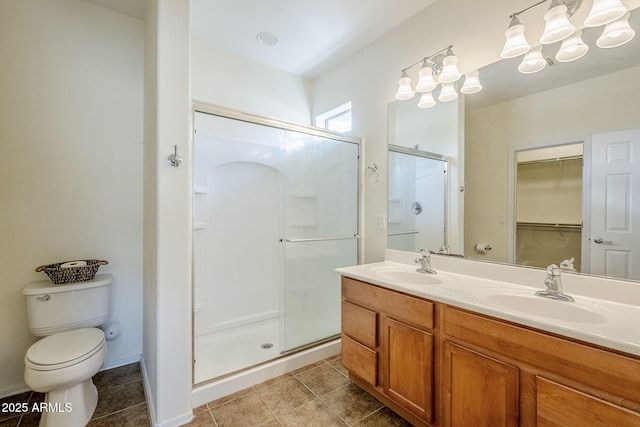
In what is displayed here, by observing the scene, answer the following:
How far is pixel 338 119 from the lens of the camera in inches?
119

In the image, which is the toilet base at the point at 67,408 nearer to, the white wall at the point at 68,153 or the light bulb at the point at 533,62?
the white wall at the point at 68,153

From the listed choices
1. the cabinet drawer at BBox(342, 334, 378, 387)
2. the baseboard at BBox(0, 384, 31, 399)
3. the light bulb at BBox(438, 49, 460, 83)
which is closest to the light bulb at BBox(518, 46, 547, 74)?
the light bulb at BBox(438, 49, 460, 83)

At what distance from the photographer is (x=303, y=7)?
2.03m

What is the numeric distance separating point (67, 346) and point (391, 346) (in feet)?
6.18

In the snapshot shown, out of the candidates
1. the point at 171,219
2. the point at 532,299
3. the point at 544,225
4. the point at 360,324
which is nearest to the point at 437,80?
the point at 544,225

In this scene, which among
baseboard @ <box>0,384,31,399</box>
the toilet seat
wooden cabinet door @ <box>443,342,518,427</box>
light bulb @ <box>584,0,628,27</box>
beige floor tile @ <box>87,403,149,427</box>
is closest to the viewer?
wooden cabinet door @ <box>443,342,518,427</box>

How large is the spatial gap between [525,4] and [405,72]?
755mm

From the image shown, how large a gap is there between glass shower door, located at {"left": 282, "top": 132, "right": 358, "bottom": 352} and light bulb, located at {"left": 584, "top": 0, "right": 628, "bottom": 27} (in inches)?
63.5

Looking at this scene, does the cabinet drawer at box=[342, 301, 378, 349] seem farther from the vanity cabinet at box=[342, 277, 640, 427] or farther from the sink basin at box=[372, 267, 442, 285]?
the sink basin at box=[372, 267, 442, 285]

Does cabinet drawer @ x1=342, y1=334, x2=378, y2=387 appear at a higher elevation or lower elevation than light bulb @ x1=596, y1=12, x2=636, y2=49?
lower

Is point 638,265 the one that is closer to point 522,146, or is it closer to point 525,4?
point 522,146

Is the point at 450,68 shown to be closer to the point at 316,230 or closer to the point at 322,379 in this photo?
the point at 316,230

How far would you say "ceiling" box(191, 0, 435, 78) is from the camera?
2012 millimetres

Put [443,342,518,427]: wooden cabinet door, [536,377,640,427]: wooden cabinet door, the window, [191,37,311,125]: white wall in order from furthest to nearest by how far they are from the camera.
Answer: the window < [191,37,311,125]: white wall < [443,342,518,427]: wooden cabinet door < [536,377,640,427]: wooden cabinet door
